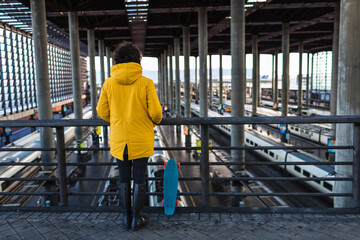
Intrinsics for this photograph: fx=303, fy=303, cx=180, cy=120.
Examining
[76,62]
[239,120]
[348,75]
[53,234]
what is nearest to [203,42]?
[76,62]

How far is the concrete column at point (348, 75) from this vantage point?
4883 mm

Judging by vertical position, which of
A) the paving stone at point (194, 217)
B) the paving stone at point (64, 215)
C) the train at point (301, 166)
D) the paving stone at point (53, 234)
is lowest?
the train at point (301, 166)

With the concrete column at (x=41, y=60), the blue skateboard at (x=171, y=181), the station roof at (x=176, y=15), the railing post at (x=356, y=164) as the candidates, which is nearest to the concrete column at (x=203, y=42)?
the station roof at (x=176, y=15)

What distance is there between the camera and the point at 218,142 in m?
39.7

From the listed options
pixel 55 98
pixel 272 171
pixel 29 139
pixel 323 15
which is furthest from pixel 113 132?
pixel 55 98

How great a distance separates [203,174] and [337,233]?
159 centimetres

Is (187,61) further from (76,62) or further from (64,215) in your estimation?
(64,215)

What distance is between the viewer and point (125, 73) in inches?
118

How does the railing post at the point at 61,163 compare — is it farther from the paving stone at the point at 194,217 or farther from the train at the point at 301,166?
the train at the point at 301,166

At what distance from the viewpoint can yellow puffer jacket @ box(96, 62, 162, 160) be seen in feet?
9.99

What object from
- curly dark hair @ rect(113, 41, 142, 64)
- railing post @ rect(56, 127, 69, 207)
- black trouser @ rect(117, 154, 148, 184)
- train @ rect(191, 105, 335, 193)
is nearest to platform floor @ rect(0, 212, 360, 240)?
railing post @ rect(56, 127, 69, 207)

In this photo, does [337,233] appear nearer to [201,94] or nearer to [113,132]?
[113,132]

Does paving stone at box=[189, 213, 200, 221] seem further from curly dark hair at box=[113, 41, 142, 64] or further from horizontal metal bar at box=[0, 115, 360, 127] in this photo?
curly dark hair at box=[113, 41, 142, 64]

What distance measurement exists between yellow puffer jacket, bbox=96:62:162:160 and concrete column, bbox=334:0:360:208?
134 inches
